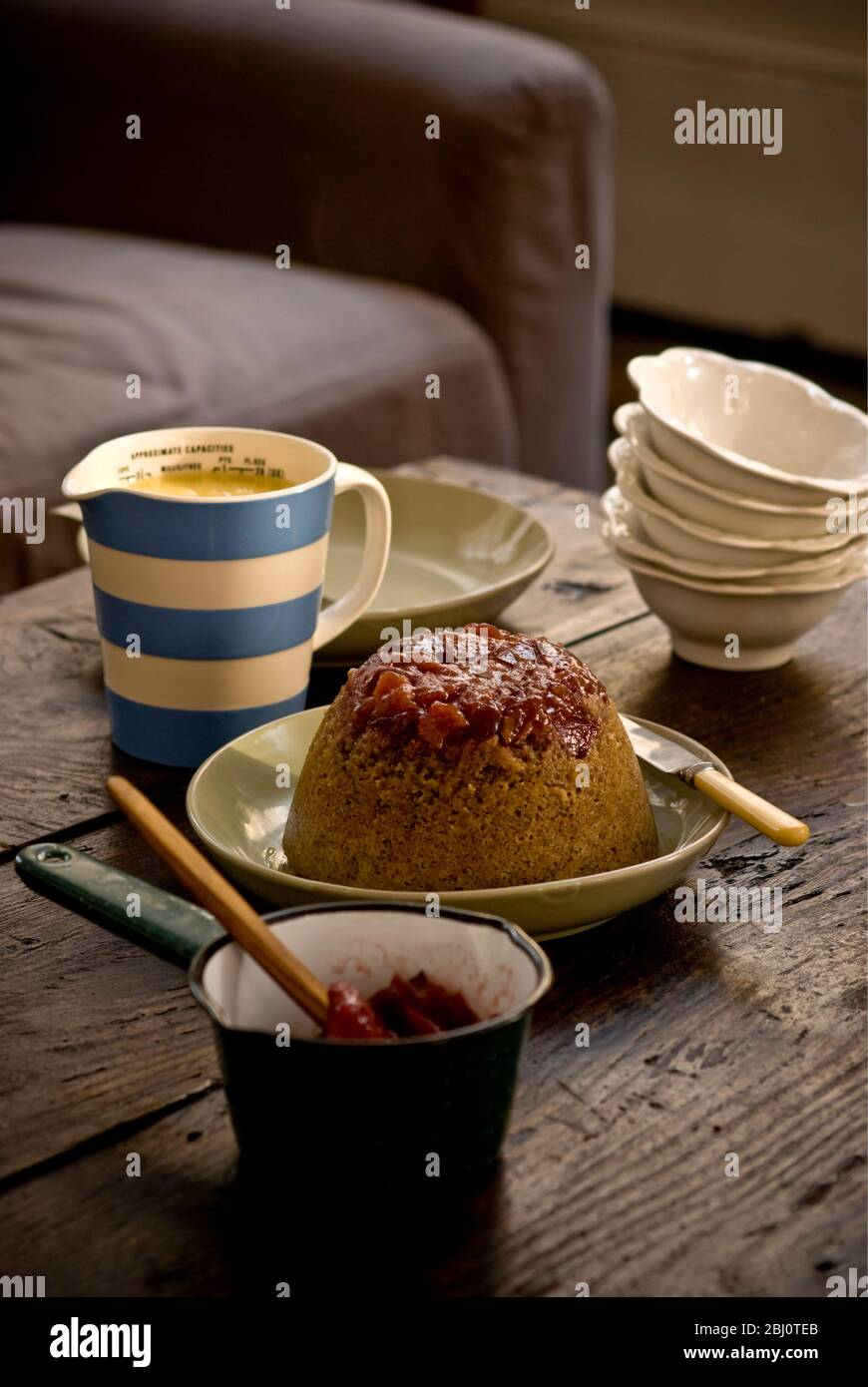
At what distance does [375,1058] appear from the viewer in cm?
54

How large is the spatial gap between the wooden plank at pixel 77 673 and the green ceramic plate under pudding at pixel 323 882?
0.08m

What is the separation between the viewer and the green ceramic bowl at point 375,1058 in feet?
1.79

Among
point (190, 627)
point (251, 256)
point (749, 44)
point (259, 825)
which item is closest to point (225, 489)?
point (190, 627)

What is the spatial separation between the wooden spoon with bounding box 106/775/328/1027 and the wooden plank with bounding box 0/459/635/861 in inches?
11.9

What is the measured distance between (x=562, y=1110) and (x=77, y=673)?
56cm

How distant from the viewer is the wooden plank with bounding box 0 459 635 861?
912mm

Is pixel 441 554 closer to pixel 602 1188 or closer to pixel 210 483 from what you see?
pixel 210 483

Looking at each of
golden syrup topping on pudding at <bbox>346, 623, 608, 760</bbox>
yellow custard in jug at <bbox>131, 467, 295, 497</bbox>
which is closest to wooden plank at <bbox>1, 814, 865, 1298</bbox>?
golden syrup topping on pudding at <bbox>346, 623, 608, 760</bbox>

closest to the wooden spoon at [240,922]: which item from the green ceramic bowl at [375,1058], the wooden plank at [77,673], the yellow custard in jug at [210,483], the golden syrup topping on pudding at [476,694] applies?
the green ceramic bowl at [375,1058]

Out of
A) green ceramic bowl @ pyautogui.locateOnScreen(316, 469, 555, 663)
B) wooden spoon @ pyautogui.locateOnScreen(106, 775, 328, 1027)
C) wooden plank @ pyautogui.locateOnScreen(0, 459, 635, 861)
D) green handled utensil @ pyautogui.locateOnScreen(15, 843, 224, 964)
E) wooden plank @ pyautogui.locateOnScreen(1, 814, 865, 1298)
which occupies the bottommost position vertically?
wooden plank @ pyautogui.locateOnScreen(0, 459, 635, 861)

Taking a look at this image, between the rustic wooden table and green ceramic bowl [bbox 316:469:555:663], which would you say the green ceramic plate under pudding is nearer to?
the rustic wooden table

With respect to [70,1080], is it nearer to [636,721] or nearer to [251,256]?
[636,721]

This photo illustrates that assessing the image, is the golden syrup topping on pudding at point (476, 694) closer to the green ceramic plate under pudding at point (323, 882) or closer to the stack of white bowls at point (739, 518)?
the green ceramic plate under pudding at point (323, 882)

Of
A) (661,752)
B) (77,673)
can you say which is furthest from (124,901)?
(77,673)
